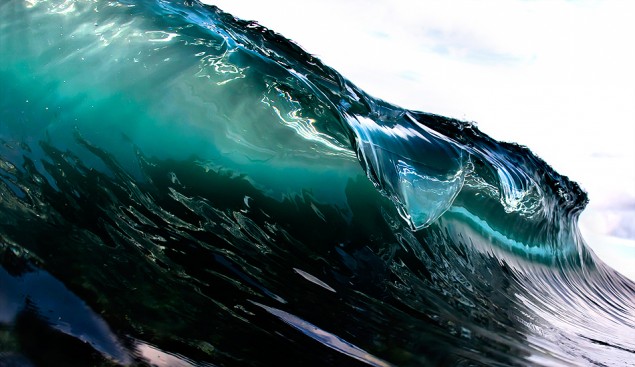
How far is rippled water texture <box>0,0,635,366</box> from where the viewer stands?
1.65 m

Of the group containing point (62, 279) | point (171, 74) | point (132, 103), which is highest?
point (171, 74)

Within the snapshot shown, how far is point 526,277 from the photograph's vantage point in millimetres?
4109

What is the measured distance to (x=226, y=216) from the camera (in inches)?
95.7

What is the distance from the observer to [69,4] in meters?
2.78

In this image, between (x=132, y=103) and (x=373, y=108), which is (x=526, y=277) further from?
(x=132, y=103)

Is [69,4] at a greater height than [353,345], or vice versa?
[69,4]

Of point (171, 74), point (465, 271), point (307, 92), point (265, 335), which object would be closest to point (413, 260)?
point (465, 271)

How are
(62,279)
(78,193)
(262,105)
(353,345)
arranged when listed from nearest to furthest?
(62,279) < (353,345) < (78,193) < (262,105)

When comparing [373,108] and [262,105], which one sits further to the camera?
[373,108]

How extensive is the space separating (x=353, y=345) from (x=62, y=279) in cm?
95

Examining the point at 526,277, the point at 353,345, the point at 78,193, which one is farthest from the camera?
the point at 526,277

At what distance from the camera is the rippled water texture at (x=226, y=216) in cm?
165

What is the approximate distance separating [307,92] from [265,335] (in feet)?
5.18

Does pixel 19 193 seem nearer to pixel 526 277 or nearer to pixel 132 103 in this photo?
pixel 132 103
